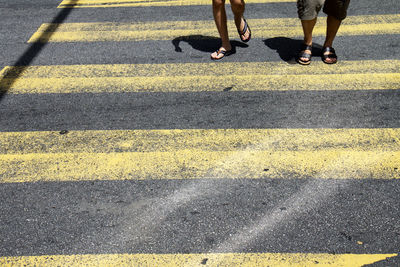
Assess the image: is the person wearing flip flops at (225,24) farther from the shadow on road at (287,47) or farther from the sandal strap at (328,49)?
the sandal strap at (328,49)

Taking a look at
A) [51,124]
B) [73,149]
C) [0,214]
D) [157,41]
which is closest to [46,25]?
[157,41]

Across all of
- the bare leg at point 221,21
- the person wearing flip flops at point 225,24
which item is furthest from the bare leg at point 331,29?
the bare leg at point 221,21

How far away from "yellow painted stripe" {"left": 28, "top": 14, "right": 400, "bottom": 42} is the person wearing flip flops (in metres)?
0.51

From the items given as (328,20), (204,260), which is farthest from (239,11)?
(204,260)

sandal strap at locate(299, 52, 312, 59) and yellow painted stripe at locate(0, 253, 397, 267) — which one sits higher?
sandal strap at locate(299, 52, 312, 59)

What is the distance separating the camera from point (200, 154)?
383cm

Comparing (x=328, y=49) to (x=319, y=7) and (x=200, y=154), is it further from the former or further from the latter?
(x=200, y=154)

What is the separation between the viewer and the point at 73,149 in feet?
13.0

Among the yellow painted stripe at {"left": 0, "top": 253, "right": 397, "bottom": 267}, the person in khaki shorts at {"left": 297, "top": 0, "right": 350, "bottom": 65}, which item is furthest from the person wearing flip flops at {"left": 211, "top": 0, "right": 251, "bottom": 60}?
the yellow painted stripe at {"left": 0, "top": 253, "right": 397, "bottom": 267}

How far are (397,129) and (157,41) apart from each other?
3.16 meters

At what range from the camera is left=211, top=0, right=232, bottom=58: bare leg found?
16.9ft

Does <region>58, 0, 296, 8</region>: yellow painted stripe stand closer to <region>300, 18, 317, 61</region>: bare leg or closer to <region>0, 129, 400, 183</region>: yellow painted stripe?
<region>300, 18, 317, 61</region>: bare leg

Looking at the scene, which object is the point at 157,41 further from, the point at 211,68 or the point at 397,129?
the point at 397,129

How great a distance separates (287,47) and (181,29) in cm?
149
